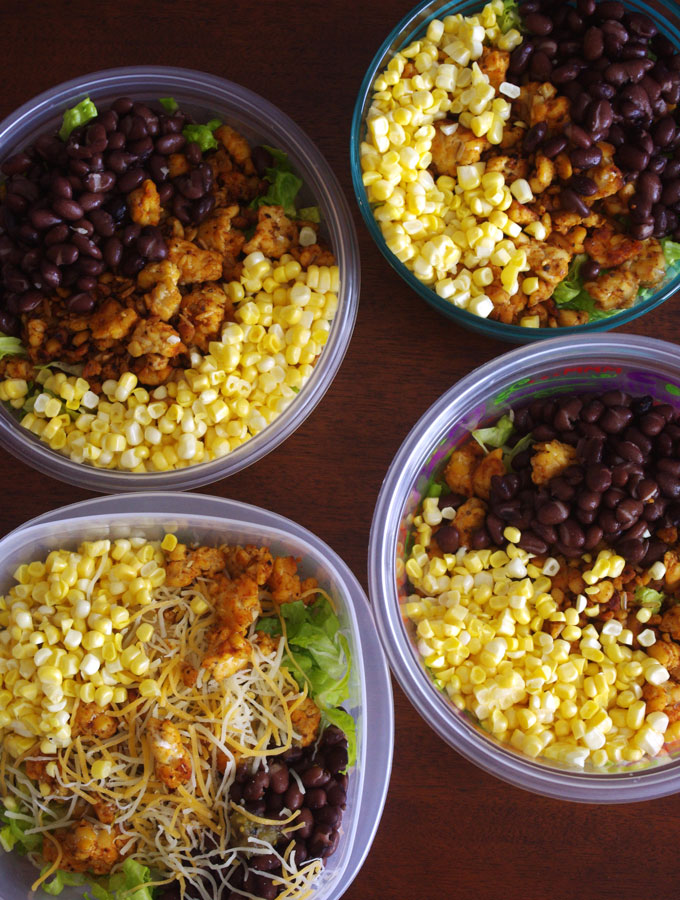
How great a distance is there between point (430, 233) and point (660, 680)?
3.68 ft

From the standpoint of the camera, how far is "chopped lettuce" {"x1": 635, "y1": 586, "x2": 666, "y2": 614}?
1.74 meters

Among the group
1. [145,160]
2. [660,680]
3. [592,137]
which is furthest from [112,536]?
[592,137]

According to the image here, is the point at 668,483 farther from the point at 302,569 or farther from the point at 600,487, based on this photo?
the point at 302,569

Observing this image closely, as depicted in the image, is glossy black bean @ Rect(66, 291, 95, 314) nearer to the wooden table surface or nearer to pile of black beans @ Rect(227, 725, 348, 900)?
the wooden table surface

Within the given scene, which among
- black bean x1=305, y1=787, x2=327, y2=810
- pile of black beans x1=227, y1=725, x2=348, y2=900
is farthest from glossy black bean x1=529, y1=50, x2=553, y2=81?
black bean x1=305, y1=787, x2=327, y2=810

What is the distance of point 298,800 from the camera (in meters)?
1.63

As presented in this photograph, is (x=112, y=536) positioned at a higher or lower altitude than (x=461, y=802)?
higher

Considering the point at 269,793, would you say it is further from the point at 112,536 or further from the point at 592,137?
the point at 592,137

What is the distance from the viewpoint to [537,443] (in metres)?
1.81

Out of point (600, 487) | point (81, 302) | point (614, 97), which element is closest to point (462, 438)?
point (600, 487)

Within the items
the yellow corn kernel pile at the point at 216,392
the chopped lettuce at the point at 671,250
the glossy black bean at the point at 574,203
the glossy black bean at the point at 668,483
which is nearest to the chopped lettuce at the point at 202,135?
the yellow corn kernel pile at the point at 216,392

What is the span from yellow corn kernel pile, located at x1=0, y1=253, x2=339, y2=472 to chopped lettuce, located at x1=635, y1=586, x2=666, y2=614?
91 cm

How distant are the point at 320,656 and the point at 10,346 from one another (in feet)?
3.38

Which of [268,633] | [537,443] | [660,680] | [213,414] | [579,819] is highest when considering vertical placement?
[537,443]
